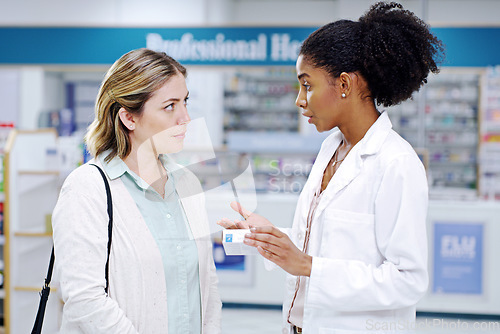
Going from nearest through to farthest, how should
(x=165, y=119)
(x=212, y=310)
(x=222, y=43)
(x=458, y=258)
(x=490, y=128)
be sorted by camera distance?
1. (x=165, y=119)
2. (x=212, y=310)
3. (x=458, y=258)
4. (x=222, y=43)
5. (x=490, y=128)

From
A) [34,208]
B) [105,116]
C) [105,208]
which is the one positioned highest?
[105,116]

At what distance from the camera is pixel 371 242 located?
136 cm

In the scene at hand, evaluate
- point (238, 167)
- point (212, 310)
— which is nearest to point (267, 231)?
point (238, 167)

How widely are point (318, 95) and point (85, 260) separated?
2.42 feet

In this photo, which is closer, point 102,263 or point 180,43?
point 102,263

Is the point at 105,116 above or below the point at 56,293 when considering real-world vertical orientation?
above

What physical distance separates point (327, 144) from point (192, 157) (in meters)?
0.47

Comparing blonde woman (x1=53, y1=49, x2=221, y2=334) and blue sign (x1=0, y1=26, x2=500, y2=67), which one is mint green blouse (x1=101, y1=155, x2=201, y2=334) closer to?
blonde woman (x1=53, y1=49, x2=221, y2=334)

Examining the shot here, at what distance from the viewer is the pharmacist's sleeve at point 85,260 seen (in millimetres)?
1306

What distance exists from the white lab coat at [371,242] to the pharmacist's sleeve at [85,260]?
0.51 meters

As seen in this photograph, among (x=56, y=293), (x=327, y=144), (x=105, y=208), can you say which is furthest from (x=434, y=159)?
(x=105, y=208)

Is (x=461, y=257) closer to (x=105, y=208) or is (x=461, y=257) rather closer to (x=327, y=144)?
(x=327, y=144)

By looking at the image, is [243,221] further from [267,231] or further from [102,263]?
[102,263]

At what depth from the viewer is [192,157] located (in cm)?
149
